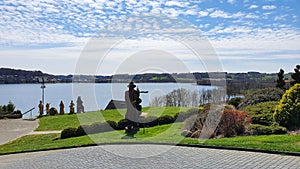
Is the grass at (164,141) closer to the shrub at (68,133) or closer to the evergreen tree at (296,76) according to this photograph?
the shrub at (68,133)

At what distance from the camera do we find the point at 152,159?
9.30 metres

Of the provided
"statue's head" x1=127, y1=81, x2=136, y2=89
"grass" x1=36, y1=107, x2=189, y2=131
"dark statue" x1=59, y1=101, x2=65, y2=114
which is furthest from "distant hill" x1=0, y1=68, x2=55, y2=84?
"statue's head" x1=127, y1=81, x2=136, y2=89

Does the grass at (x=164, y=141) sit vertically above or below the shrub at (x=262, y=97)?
below

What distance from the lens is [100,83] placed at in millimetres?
13352

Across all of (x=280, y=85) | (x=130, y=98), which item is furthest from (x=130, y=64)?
(x=280, y=85)

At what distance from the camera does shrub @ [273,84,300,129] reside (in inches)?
548

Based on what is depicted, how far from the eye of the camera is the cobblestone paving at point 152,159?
8375 millimetres

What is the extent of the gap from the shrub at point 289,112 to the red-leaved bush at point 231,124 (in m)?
1.74

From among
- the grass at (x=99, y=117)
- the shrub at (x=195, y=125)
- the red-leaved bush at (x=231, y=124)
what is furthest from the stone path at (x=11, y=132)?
the red-leaved bush at (x=231, y=124)

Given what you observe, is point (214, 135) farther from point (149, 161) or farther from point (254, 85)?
point (254, 85)

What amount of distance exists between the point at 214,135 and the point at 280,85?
521 inches

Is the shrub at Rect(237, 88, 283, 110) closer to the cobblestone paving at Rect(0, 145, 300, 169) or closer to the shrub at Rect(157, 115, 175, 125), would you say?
the shrub at Rect(157, 115, 175, 125)

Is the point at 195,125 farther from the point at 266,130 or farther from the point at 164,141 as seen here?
the point at 266,130

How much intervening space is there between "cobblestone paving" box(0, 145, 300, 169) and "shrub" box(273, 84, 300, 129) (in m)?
5.06
